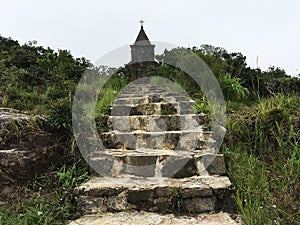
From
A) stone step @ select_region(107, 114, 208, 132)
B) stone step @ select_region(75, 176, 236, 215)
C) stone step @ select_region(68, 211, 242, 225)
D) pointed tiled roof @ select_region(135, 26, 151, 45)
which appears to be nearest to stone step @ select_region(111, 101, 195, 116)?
stone step @ select_region(107, 114, 208, 132)

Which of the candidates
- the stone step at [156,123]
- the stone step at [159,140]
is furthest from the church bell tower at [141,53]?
the stone step at [159,140]

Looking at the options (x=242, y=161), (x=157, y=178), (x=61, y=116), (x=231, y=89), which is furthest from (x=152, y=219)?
(x=231, y=89)

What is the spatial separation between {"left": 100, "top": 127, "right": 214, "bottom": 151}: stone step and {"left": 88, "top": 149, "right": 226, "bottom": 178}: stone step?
0.35 metres

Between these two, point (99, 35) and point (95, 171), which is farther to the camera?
point (99, 35)

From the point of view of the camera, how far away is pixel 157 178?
8.24 ft

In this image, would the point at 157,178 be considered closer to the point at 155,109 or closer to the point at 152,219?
the point at 152,219

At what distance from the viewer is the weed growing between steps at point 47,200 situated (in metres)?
1.93

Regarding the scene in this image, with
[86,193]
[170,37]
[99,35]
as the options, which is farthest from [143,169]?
[99,35]

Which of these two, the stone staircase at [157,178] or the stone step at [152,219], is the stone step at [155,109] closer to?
the stone staircase at [157,178]

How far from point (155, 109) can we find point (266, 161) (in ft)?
6.14

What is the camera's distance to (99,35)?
674 cm

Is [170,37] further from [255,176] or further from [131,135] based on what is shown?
[255,176]

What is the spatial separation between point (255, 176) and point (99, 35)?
5.60 m

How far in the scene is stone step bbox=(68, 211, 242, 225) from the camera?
6.27 feet
